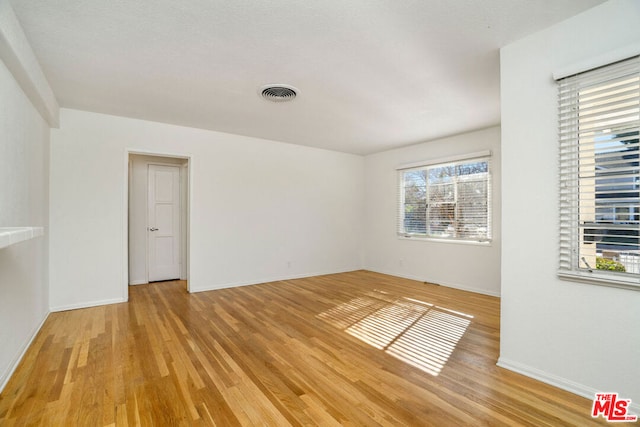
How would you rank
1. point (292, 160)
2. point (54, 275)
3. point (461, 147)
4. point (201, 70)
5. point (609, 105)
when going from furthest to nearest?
point (292, 160) → point (461, 147) → point (54, 275) → point (201, 70) → point (609, 105)

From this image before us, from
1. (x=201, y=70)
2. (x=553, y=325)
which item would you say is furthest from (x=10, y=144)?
(x=553, y=325)

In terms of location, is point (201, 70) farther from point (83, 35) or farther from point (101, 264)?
point (101, 264)

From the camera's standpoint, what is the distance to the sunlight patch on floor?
2.57 m

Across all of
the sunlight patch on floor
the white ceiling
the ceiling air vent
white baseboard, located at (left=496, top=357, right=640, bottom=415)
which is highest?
the white ceiling

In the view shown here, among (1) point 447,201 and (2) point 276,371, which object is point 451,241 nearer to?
(1) point 447,201

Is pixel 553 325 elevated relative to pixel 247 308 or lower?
elevated

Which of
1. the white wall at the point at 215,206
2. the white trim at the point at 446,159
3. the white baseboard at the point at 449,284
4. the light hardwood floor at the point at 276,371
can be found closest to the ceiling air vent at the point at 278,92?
the white wall at the point at 215,206

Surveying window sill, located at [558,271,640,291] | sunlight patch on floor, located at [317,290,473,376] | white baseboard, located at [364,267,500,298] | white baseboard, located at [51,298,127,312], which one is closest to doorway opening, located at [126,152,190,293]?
white baseboard, located at [51,298,127,312]

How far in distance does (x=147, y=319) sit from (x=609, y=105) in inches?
180

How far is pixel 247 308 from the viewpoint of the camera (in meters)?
3.80

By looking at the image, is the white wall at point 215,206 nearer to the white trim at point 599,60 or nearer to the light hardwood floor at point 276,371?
the light hardwood floor at point 276,371

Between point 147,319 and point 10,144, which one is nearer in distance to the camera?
point 10,144

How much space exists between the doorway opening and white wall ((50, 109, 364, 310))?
80 cm

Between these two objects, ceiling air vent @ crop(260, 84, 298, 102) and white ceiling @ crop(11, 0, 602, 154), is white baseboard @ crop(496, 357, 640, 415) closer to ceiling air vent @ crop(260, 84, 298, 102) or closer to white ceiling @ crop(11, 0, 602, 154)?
white ceiling @ crop(11, 0, 602, 154)
